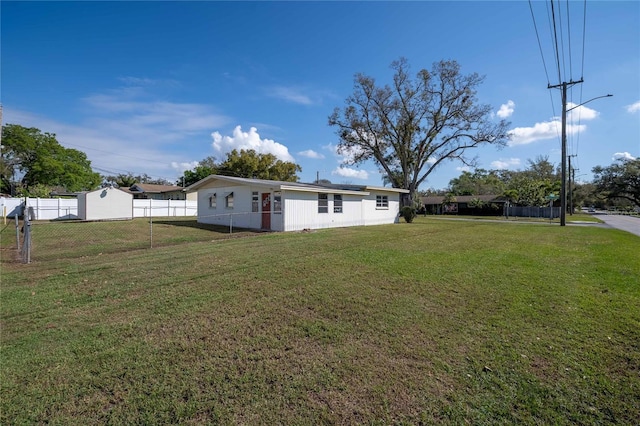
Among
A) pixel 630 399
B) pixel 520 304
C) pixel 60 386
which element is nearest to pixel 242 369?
pixel 60 386

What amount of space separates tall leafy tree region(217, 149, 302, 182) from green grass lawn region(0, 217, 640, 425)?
1440 inches

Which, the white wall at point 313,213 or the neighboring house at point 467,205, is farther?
the neighboring house at point 467,205

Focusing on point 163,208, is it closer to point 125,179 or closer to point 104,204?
point 104,204

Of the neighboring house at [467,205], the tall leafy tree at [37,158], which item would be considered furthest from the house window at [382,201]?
the tall leafy tree at [37,158]

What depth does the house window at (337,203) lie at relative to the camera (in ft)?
59.5

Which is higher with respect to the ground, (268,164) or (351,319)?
(268,164)

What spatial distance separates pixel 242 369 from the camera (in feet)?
9.56

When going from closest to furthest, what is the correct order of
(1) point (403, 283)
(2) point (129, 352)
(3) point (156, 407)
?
(3) point (156, 407)
(2) point (129, 352)
(1) point (403, 283)

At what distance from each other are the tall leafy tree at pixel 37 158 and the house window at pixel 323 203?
127ft

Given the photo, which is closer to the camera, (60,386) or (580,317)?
(60,386)

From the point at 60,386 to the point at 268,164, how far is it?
135 feet

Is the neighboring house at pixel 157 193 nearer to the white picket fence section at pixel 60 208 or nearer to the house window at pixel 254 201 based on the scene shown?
the white picket fence section at pixel 60 208

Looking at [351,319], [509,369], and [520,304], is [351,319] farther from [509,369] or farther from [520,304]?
[520,304]

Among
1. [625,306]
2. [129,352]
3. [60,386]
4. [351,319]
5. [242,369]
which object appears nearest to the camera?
[60,386]
